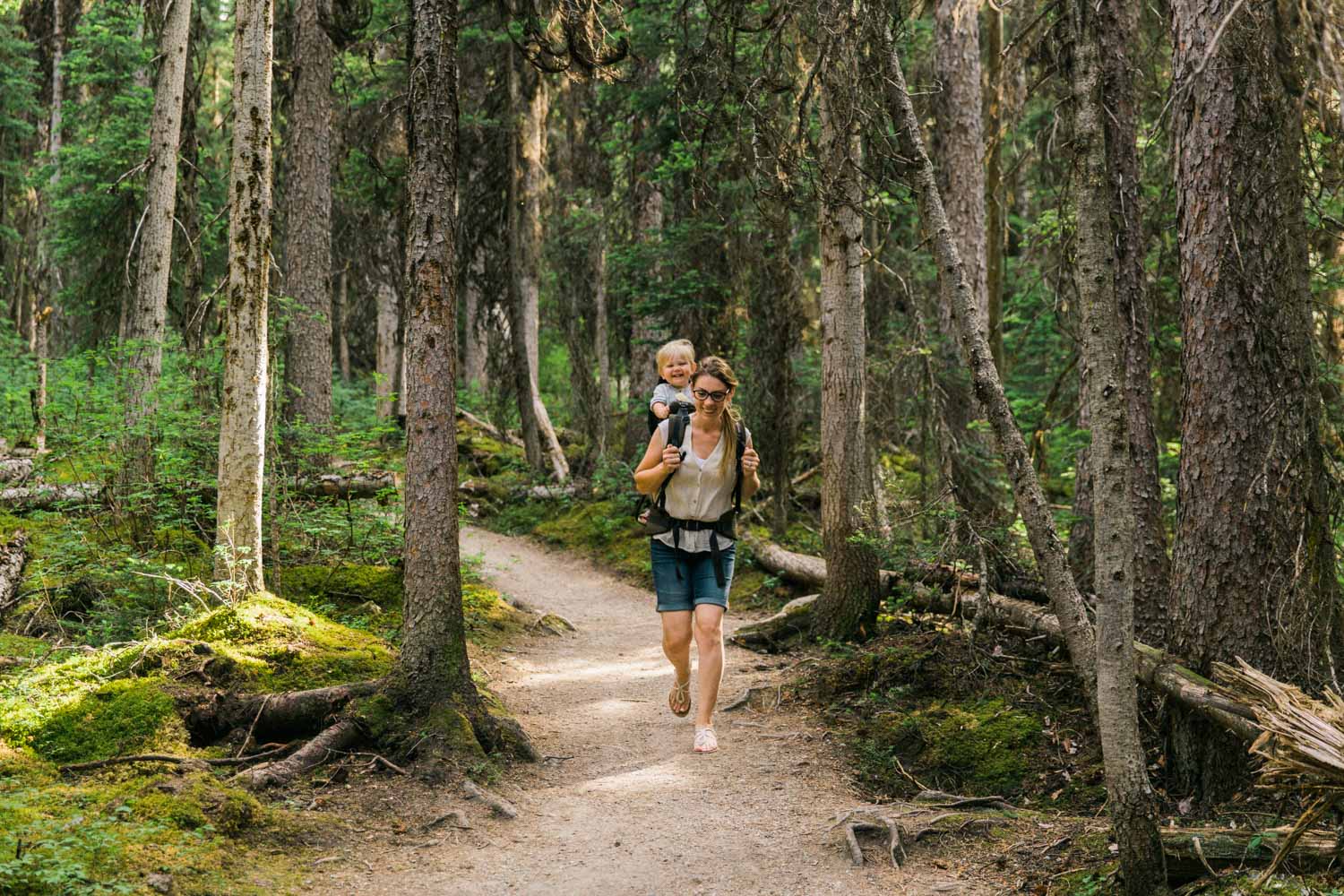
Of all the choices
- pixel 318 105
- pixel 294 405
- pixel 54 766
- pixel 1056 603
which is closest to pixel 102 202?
pixel 318 105

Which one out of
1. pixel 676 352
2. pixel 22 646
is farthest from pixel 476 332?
pixel 22 646

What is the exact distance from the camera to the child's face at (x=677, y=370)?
7105 millimetres

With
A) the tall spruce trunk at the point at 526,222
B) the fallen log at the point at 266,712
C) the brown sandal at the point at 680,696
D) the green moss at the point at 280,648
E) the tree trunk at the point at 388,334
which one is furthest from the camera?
the tree trunk at the point at 388,334

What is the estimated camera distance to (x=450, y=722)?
224 inches

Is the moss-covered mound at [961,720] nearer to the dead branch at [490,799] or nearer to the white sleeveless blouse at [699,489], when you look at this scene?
the white sleeveless blouse at [699,489]

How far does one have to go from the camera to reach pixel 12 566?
28.5 ft

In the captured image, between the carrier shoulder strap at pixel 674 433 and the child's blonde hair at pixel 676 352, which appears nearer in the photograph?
the carrier shoulder strap at pixel 674 433

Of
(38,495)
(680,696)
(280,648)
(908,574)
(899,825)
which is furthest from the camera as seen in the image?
(38,495)

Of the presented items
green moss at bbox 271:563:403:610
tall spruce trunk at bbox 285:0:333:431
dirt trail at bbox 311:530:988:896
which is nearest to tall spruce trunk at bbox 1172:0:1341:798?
dirt trail at bbox 311:530:988:896

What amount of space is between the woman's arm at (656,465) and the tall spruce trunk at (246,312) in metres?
3.04

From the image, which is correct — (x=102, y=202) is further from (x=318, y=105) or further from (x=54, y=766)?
(x=54, y=766)

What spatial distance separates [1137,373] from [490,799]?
5.53 m

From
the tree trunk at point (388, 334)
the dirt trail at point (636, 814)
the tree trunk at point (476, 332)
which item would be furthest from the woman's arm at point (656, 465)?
the tree trunk at point (388, 334)

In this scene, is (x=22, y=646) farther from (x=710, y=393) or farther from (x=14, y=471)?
(x=14, y=471)
